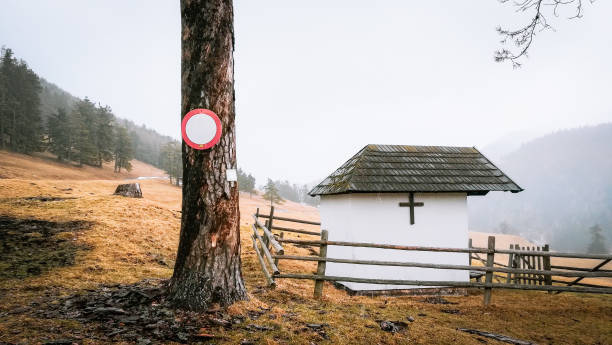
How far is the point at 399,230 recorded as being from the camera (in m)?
8.44

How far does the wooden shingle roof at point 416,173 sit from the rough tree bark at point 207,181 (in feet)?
14.6

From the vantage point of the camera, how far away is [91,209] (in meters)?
11.9

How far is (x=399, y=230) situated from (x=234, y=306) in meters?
5.80

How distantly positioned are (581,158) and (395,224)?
234554 mm

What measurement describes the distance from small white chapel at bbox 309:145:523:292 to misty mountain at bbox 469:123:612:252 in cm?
11004

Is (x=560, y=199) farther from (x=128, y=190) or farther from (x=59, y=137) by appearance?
(x=59, y=137)

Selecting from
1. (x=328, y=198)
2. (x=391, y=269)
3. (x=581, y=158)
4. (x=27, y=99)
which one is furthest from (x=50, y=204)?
(x=581, y=158)

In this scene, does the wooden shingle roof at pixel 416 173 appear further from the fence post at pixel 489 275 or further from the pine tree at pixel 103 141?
the pine tree at pixel 103 141

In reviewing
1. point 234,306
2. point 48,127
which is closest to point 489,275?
point 234,306

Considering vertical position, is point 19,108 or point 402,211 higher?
point 19,108

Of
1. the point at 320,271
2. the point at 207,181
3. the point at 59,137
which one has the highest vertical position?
the point at 59,137

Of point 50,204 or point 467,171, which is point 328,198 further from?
point 50,204

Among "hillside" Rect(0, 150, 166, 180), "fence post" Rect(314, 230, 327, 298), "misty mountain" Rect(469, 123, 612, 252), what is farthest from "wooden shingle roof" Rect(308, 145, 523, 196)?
"misty mountain" Rect(469, 123, 612, 252)

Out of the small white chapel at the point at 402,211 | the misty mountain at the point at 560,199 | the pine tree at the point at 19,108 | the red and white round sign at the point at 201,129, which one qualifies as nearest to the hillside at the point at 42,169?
the pine tree at the point at 19,108
